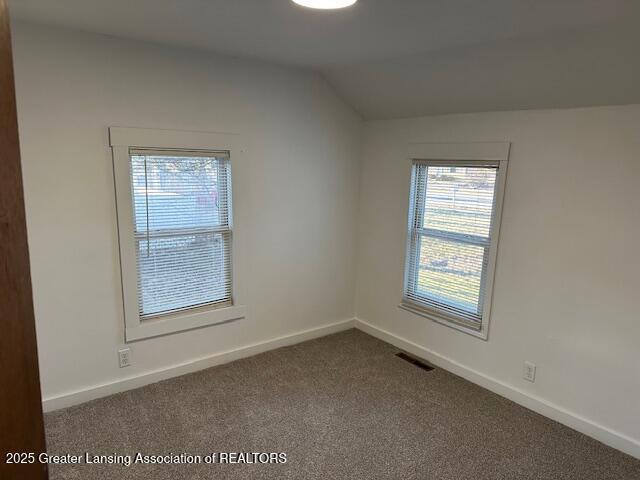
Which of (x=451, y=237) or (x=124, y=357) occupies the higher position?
(x=451, y=237)

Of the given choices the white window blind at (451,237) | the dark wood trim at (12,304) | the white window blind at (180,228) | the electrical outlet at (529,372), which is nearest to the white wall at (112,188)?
the white window blind at (180,228)

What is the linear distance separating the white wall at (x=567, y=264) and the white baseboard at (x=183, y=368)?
3.81ft

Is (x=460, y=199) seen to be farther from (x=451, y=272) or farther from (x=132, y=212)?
(x=132, y=212)

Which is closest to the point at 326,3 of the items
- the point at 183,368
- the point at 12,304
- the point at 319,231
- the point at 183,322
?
the point at 12,304

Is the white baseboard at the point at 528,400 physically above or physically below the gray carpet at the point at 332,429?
above

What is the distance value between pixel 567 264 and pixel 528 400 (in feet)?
3.11

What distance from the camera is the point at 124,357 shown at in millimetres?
2900

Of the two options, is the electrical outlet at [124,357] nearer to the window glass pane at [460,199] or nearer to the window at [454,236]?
the window at [454,236]

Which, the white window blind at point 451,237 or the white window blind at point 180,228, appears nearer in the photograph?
the white window blind at point 180,228

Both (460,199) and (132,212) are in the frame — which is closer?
(132,212)

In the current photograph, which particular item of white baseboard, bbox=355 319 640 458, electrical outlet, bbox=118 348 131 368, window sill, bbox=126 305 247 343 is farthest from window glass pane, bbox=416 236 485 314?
electrical outlet, bbox=118 348 131 368

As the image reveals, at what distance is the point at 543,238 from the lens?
8.84 ft

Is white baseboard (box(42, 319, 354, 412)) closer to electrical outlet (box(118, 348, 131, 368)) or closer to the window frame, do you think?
electrical outlet (box(118, 348, 131, 368))

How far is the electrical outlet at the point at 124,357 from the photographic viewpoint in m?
2.88
